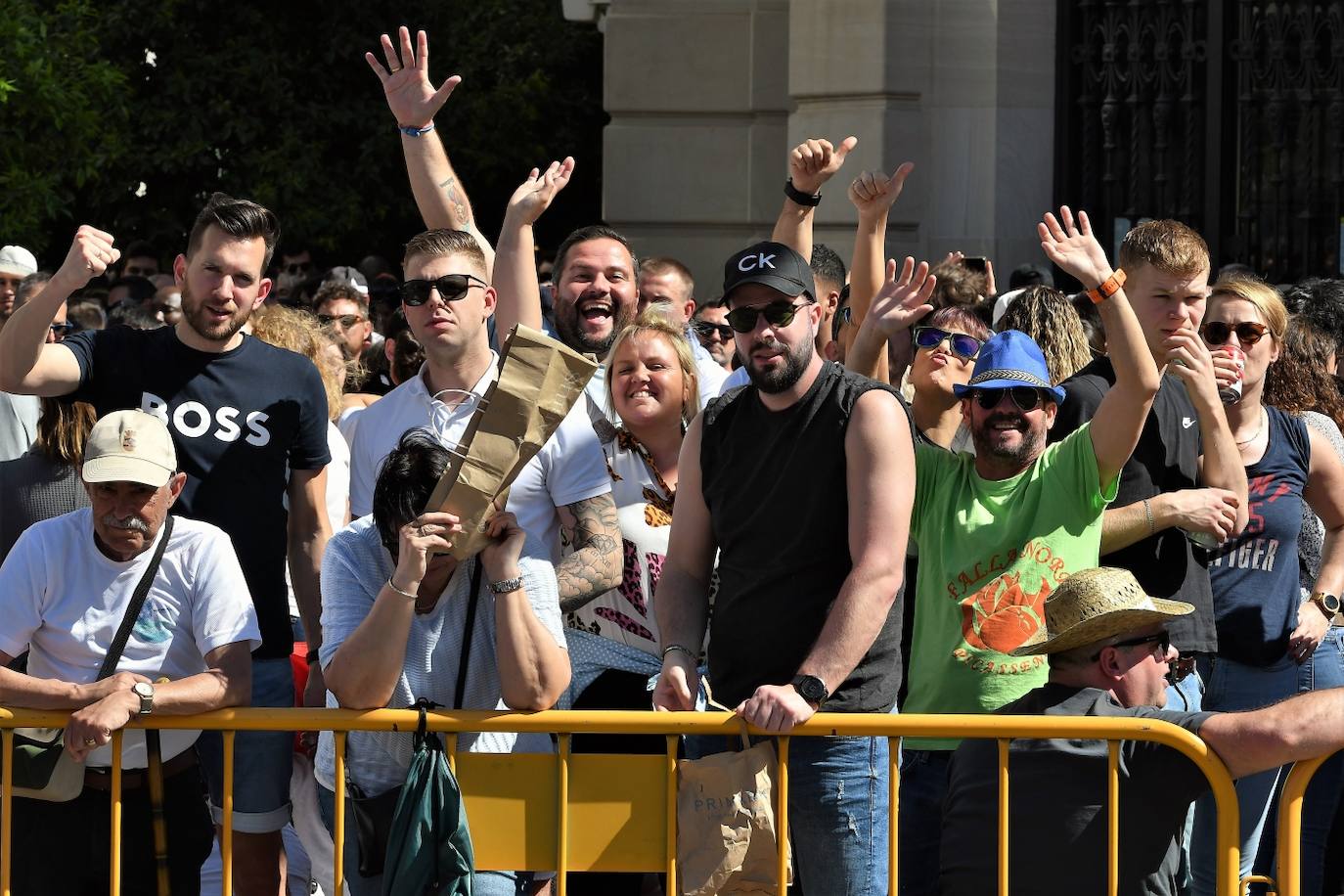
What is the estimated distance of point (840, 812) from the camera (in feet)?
15.1

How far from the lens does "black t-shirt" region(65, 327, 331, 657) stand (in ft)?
17.3

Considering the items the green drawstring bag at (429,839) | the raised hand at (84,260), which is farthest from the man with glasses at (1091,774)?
the raised hand at (84,260)

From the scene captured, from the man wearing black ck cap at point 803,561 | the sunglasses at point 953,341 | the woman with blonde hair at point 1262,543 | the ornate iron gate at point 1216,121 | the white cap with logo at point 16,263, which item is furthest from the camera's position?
the ornate iron gate at point 1216,121

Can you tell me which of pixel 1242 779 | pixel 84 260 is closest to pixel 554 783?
pixel 84 260

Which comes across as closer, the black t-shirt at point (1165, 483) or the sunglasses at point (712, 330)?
the black t-shirt at point (1165, 483)

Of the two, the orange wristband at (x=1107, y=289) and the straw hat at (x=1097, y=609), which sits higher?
the orange wristband at (x=1107, y=289)

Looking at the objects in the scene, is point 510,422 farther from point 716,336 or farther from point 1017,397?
point 716,336

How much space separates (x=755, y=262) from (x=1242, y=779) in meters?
2.20

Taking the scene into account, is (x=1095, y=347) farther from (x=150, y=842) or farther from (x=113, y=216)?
(x=113, y=216)

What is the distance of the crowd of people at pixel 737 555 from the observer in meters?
4.50

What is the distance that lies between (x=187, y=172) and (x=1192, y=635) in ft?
51.8

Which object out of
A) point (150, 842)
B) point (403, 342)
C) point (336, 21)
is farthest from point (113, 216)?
point (150, 842)

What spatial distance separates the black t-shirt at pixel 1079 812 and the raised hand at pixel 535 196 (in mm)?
2561

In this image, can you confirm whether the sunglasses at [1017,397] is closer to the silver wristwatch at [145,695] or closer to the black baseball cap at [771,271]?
the black baseball cap at [771,271]
